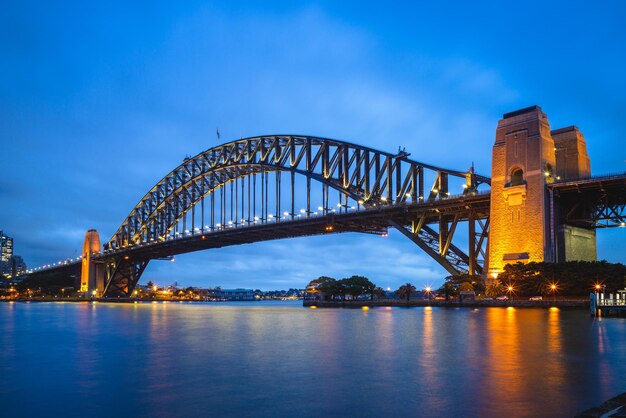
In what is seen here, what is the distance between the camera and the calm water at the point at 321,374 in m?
13.4

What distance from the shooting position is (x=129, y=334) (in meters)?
32.8

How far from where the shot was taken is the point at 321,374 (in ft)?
58.5

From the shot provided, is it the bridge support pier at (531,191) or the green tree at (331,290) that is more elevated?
the bridge support pier at (531,191)

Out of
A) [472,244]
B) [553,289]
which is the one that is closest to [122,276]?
[472,244]

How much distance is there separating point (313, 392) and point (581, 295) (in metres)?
40.9

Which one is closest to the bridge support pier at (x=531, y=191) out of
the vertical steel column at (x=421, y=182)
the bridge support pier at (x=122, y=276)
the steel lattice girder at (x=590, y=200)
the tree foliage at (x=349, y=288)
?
the steel lattice girder at (x=590, y=200)

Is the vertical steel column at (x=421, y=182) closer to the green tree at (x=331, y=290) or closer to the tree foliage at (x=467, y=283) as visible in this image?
the tree foliage at (x=467, y=283)

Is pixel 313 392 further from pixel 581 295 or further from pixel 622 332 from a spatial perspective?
pixel 581 295

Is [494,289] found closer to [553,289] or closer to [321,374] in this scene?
[553,289]

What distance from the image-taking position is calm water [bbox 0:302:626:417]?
44.0 ft

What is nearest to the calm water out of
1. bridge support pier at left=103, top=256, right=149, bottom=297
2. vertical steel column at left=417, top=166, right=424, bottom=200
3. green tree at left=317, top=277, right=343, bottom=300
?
vertical steel column at left=417, top=166, right=424, bottom=200

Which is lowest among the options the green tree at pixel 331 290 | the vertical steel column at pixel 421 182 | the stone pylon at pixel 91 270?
the green tree at pixel 331 290

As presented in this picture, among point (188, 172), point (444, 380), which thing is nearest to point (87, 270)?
point (188, 172)

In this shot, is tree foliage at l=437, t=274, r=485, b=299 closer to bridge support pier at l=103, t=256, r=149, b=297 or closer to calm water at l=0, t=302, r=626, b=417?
calm water at l=0, t=302, r=626, b=417
